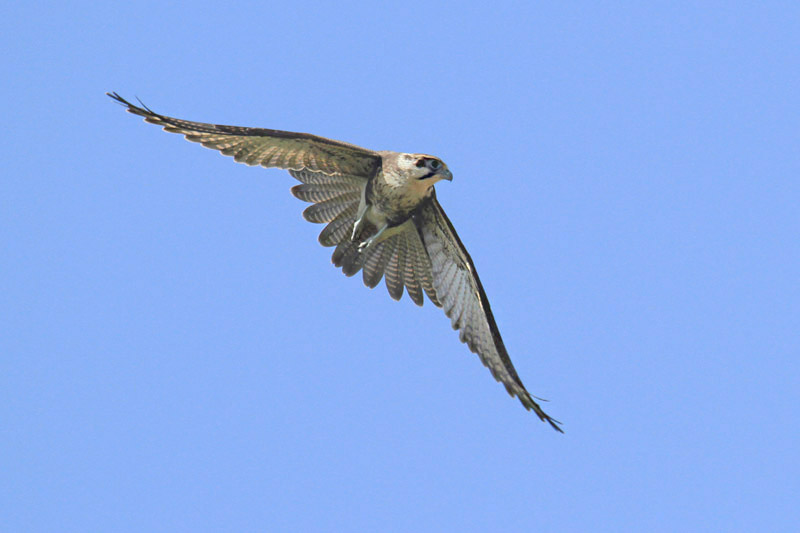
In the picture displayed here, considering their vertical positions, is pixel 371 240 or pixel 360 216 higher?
pixel 360 216

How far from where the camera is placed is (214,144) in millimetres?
12398

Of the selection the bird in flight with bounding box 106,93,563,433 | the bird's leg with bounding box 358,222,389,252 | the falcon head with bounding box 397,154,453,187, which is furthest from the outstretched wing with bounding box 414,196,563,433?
the falcon head with bounding box 397,154,453,187

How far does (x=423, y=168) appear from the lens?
12.5 metres

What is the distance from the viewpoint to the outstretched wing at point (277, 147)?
40.0ft

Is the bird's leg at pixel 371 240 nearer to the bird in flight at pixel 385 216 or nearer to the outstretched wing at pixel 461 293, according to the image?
the bird in flight at pixel 385 216

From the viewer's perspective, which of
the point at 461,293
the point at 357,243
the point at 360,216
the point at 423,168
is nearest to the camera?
the point at 423,168

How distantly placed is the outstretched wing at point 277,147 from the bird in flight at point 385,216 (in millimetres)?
12

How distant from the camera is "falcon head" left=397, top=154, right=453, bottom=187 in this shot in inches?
492

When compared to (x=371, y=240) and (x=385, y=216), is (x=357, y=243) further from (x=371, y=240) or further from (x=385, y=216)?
(x=385, y=216)

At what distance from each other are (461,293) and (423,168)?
2123mm

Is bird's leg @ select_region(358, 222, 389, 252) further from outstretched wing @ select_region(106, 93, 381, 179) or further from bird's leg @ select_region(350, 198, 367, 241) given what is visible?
outstretched wing @ select_region(106, 93, 381, 179)

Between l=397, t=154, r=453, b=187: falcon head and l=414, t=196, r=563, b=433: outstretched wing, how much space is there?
72cm

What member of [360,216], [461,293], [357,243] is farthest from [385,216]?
[461,293]

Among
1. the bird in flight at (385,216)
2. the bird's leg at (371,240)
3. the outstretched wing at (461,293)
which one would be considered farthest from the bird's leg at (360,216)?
the outstretched wing at (461,293)
